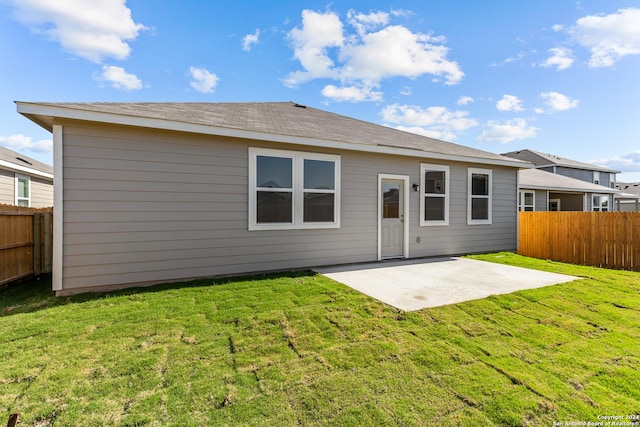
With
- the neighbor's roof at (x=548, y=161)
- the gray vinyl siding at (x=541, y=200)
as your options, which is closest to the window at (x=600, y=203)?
the neighbor's roof at (x=548, y=161)

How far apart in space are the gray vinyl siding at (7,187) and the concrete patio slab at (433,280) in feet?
35.0

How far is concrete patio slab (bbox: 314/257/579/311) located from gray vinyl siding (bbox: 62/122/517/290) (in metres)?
0.97

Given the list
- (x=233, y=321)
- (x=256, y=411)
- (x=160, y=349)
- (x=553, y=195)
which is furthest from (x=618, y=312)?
(x=553, y=195)

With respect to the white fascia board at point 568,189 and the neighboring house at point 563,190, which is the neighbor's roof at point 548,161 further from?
the white fascia board at point 568,189

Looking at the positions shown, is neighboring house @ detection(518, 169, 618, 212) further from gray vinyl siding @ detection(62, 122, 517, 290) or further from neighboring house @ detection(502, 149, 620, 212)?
gray vinyl siding @ detection(62, 122, 517, 290)

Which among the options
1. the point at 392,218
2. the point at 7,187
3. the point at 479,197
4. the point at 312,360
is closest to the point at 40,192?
the point at 7,187

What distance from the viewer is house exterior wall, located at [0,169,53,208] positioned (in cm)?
903

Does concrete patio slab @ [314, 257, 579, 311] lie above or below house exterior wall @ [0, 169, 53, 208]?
below

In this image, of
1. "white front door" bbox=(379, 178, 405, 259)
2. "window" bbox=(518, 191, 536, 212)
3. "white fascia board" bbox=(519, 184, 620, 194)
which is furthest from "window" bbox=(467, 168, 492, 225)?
"window" bbox=(518, 191, 536, 212)

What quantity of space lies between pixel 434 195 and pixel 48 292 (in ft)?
28.1

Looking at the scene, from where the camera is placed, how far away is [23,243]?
5461mm

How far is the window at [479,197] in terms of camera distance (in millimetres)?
8336

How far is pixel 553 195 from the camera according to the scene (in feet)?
53.3

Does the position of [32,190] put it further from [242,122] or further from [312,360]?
[312,360]
